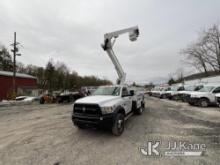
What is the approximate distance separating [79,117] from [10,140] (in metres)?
2.58

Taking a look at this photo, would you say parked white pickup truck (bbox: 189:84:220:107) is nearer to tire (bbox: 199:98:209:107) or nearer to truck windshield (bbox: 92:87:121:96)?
tire (bbox: 199:98:209:107)

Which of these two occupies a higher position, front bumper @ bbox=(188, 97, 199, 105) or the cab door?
the cab door

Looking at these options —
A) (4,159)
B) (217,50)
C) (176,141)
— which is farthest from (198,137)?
(217,50)

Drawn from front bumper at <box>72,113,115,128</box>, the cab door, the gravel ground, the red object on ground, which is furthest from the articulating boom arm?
the red object on ground

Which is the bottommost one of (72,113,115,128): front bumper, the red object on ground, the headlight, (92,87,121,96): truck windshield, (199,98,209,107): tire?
(199,98,209,107): tire

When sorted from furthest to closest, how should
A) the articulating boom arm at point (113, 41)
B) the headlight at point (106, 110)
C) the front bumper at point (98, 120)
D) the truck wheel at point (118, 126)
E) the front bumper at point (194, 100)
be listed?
the front bumper at point (194, 100)
the articulating boom arm at point (113, 41)
the truck wheel at point (118, 126)
the headlight at point (106, 110)
the front bumper at point (98, 120)

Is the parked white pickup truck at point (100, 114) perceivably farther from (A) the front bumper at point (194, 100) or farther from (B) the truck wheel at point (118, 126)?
(A) the front bumper at point (194, 100)

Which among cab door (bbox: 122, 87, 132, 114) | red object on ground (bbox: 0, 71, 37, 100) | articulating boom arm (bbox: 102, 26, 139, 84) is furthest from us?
red object on ground (bbox: 0, 71, 37, 100)

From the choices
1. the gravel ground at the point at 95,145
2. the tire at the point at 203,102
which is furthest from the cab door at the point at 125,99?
the tire at the point at 203,102

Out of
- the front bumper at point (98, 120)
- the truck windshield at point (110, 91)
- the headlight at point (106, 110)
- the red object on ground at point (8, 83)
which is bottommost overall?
the front bumper at point (98, 120)

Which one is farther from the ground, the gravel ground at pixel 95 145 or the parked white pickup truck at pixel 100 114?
the parked white pickup truck at pixel 100 114

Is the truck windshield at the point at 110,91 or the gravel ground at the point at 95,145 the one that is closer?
the gravel ground at the point at 95,145

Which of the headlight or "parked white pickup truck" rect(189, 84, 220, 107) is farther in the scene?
"parked white pickup truck" rect(189, 84, 220, 107)

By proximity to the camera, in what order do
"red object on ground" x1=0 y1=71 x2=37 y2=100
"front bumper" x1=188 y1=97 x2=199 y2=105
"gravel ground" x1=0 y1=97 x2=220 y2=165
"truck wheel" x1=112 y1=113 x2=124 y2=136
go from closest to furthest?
1. "gravel ground" x1=0 y1=97 x2=220 y2=165
2. "truck wheel" x1=112 y1=113 x2=124 y2=136
3. "front bumper" x1=188 y1=97 x2=199 y2=105
4. "red object on ground" x1=0 y1=71 x2=37 y2=100
